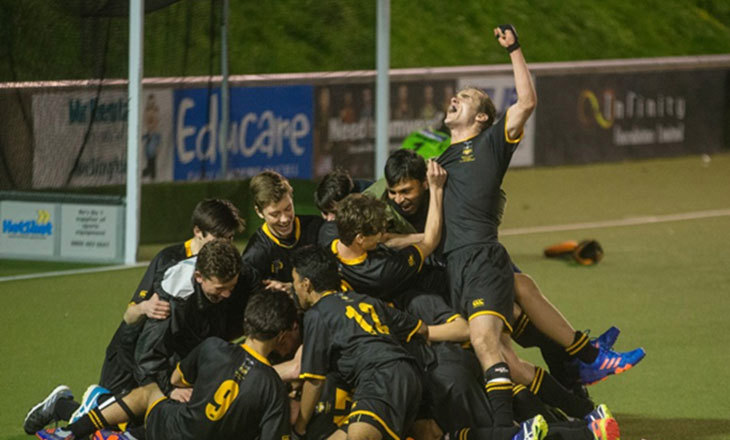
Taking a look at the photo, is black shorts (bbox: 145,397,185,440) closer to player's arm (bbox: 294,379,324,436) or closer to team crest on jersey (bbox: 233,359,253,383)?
team crest on jersey (bbox: 233,359,253,383)

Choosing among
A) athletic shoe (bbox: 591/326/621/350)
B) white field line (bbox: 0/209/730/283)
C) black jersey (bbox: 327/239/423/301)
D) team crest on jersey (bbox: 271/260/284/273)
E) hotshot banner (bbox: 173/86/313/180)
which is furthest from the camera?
white field line (bbox: 0/209/730/283)

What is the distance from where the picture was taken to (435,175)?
6.93 metres

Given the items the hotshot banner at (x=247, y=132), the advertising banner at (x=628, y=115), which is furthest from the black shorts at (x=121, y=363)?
the advertising banner at (x=628, y=115)

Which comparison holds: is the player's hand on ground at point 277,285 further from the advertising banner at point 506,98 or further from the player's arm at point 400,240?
the advertising banner at point 506,98

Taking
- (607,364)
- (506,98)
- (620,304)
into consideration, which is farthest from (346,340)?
(506,98)

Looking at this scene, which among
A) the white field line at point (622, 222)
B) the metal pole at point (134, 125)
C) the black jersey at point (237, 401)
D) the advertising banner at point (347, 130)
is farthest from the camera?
the white field line at point (622, 222)

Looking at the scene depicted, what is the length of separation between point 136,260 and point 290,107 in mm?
3258

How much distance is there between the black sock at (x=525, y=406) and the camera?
262 inches

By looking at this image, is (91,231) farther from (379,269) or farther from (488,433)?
(488,433)

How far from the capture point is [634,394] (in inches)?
313

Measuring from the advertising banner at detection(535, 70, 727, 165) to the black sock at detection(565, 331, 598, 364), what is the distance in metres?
11.8

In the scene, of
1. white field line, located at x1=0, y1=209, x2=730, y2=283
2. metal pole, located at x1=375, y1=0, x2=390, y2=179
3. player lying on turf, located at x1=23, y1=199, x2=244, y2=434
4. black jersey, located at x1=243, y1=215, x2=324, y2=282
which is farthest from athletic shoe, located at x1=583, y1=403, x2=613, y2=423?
white field line, located at x1=0, y1=209, x2=730, y2=283

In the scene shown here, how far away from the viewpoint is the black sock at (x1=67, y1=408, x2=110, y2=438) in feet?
21.4

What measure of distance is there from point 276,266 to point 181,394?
99cm
